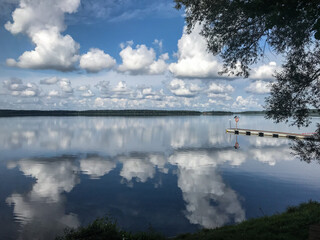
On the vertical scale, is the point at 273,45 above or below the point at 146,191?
above

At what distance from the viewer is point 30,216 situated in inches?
761

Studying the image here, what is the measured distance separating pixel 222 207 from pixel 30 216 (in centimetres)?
1517

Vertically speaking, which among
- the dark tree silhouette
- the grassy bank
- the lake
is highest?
the dark tree silhouette

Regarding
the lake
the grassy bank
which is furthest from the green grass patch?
the lake

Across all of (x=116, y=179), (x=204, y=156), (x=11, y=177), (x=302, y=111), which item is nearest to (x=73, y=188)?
(x=116, y=179)

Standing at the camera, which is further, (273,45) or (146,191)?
(146,191)

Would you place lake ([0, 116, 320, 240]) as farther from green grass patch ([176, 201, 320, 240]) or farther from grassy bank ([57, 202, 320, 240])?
green grass patch ([176, 201, 320, 240])

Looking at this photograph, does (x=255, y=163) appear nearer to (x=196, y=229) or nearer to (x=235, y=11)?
(x=196, y=229)

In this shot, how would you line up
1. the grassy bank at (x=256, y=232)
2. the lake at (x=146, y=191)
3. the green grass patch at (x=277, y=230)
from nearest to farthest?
the green grass patch at (x=277, y=230), the grassy bank at (x=256, y=232), the lake at (x=146, y=191)

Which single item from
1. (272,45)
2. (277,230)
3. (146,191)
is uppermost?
(272,45)

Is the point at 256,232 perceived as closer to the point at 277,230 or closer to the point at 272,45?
the point at 277,230

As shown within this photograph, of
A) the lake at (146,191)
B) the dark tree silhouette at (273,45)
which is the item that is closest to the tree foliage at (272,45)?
the dark tree silhouette at (273,45)

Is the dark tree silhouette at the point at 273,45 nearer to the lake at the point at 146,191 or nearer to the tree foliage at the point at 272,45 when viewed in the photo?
the tree foliage at the point at 272,45

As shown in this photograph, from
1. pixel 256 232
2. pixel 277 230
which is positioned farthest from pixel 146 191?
pixel 277 230
